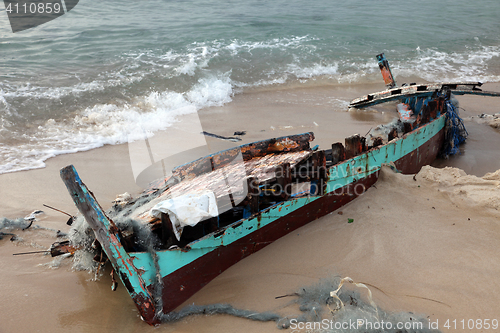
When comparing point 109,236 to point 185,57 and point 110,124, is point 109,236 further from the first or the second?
point 185,57

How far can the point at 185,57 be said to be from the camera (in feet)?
40.7

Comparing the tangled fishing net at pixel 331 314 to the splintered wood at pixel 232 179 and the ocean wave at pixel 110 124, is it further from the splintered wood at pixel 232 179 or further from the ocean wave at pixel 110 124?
the ocean wave at pixel 110 124

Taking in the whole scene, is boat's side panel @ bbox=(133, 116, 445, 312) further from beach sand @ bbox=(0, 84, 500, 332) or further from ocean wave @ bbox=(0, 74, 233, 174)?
ocean wave @ bbox=(0, 74, 233, 174)

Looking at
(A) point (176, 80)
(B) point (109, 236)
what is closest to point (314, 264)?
(B) point (109, 236)

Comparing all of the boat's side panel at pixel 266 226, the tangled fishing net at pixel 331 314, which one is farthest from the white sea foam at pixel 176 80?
the tangled fishing net at pixel 331 314

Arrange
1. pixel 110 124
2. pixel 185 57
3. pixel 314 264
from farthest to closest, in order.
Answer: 1. pixel 185 57
2. pixel 110 124
3. pixel 314 264

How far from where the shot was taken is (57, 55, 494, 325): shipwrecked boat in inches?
118

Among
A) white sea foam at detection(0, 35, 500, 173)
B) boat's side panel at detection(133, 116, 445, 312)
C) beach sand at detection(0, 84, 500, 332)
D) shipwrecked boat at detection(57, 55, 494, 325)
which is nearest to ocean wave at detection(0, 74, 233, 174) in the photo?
white sea foam at detection(0, 35, 500, 173)

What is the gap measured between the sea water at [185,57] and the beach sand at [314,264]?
7.50 ft

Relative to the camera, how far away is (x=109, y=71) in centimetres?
1105

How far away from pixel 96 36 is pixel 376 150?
1280 cm

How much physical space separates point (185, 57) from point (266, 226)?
996cm

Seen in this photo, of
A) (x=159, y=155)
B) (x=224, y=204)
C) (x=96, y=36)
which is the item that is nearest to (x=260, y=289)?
(x=224, y=204)

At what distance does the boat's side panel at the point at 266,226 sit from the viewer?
3.20m
